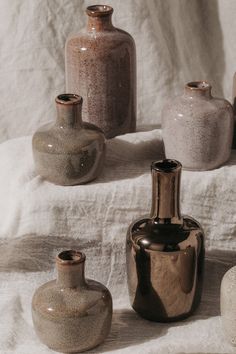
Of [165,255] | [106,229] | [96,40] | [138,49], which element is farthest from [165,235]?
[138,49]

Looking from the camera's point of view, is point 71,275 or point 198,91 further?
point 198,91

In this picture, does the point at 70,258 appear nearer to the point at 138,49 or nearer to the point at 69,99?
the point at 69,99

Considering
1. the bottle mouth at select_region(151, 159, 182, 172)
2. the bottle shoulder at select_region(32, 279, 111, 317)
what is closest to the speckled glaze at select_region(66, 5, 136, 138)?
the bottle mouth at select_region(151, 159, 182, 172)

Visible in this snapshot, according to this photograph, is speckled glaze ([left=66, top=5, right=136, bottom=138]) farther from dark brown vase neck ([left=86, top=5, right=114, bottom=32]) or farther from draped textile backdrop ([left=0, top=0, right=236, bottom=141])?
draped textile backdrop ([left=0, top=0, right=236, bottom=141])

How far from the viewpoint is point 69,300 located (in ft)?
4.24

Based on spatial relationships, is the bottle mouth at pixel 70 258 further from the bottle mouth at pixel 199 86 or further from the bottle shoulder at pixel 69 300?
the bottle mouth at pixel 199 86

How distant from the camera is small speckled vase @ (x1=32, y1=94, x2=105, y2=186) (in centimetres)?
139

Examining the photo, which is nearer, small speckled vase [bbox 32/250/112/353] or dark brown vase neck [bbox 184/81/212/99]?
small speckled vase [bbox 32/250/112/353]

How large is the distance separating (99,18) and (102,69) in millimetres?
80

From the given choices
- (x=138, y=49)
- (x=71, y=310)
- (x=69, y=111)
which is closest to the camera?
(x=71, y=310)

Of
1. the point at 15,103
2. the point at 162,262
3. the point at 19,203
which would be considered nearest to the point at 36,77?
the point at 15,103

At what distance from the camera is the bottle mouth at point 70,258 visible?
4.18 ft

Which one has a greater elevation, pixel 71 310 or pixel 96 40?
pixel 96 40

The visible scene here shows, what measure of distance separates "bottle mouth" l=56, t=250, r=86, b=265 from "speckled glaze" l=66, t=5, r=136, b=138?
0.29 meters
